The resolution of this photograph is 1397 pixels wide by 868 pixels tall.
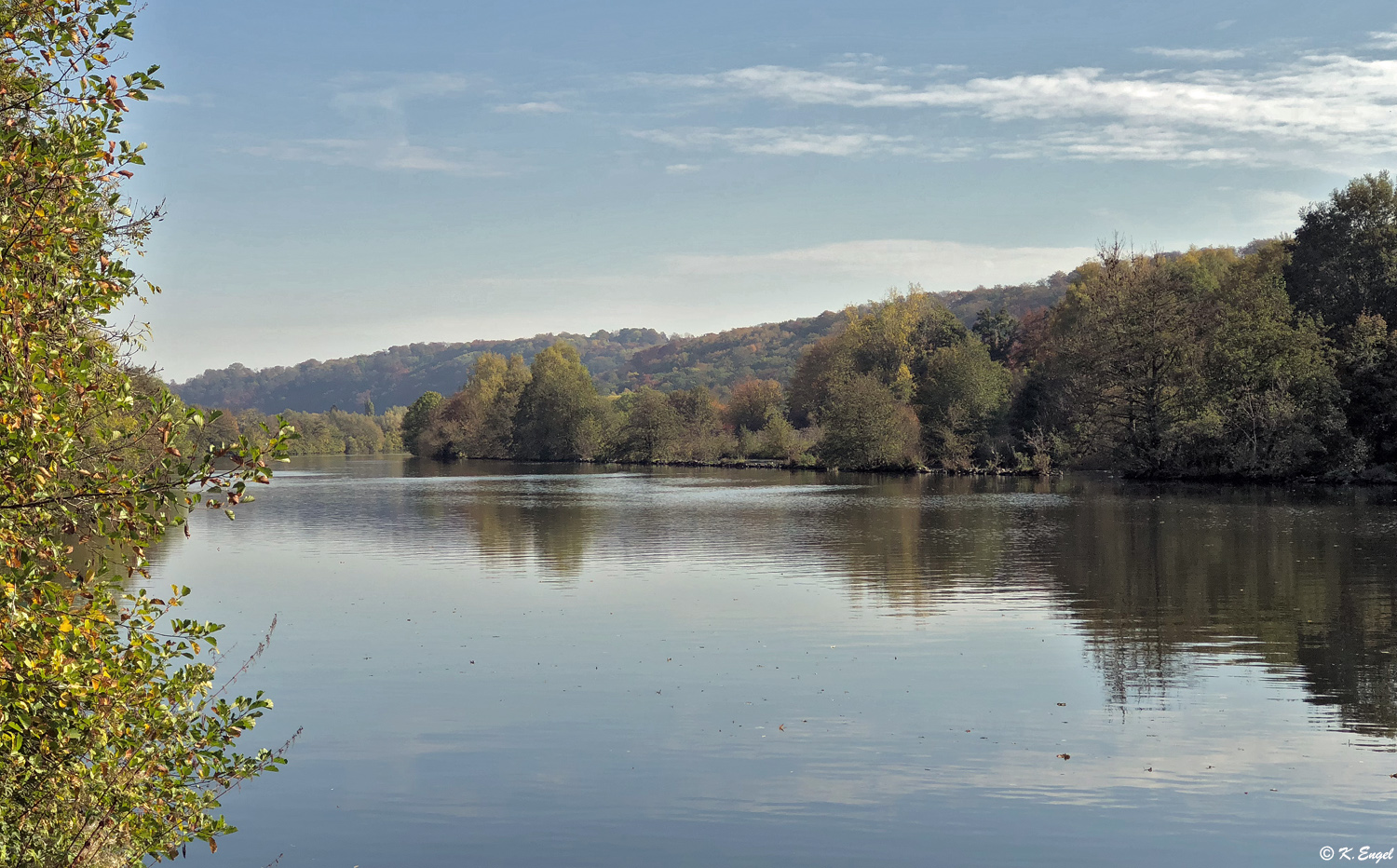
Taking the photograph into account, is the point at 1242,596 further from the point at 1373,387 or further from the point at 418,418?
the point at 418,418

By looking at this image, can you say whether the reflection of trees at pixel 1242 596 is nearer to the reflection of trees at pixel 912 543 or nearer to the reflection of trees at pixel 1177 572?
the reflection of trees at pixel 1177 572

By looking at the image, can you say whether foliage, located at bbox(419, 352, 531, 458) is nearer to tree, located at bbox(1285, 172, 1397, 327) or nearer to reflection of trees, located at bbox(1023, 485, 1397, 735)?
tree, located at bbox(1285, 172, 1397, 327)

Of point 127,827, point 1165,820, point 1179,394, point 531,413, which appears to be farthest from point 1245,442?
point 531,413

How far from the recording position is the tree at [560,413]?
360ft

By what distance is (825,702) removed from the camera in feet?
37.8

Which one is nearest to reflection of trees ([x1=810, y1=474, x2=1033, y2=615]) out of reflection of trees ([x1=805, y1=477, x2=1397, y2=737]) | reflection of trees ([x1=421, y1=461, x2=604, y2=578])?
reflection of trees ([x1=805, y1=477, x2=1397, y2=737])

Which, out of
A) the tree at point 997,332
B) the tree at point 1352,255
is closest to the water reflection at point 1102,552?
the tree at point 1352,255

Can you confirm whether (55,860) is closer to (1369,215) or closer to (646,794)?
(646,794)

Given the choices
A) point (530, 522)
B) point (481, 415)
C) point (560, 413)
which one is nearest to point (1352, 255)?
point (530, 522)

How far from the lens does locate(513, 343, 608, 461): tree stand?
10988 centimetres

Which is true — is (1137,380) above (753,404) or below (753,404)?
below

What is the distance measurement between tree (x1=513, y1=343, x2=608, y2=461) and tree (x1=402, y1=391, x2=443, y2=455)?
24790 mm

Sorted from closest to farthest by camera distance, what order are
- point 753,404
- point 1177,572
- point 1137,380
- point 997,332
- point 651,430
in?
point 1177,572 → point 1137,380 → point 997,332 → point 651,430 → point 753,404

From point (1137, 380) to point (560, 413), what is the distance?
68063 mm
